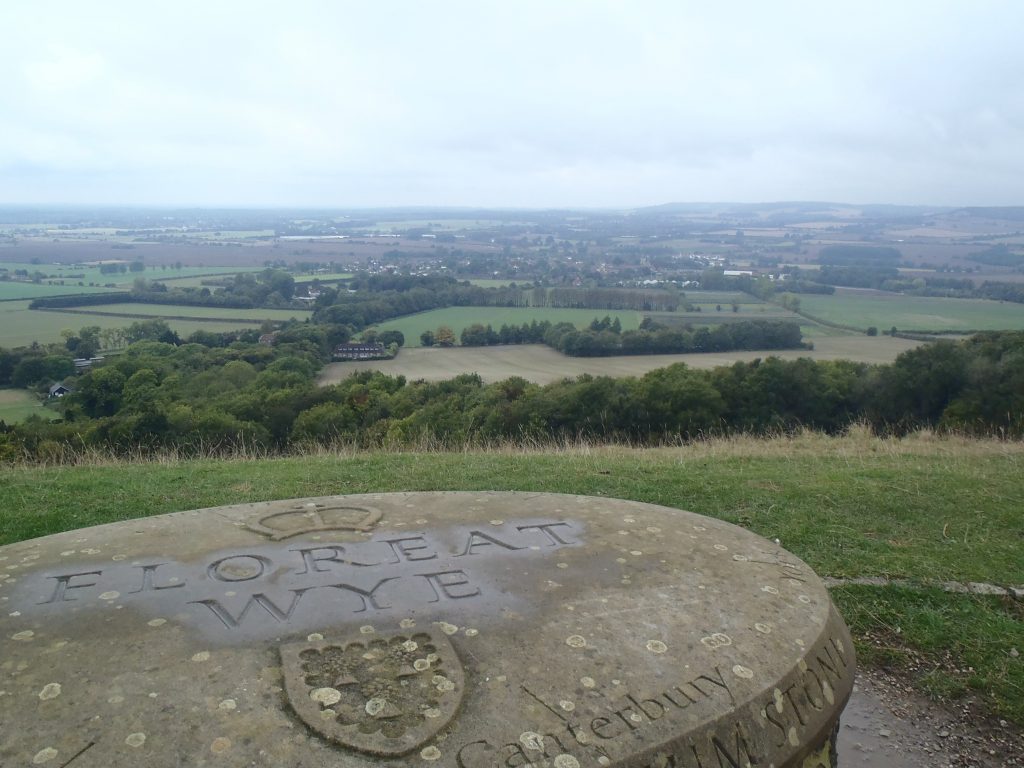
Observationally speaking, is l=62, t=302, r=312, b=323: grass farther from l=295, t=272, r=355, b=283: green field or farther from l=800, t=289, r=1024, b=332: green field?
l=800, t=289, r=1024, b=332: green field

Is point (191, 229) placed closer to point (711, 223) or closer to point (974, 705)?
point (711, 223)

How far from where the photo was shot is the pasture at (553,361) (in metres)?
28.7

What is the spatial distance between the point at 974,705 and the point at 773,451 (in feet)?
25.2

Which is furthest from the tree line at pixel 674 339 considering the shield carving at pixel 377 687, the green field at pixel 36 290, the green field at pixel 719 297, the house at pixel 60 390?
the green field at pixel 36 290

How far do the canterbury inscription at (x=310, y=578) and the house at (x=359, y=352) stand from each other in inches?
1188

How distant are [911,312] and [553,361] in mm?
20596

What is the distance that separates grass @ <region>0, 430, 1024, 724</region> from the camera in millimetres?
6195

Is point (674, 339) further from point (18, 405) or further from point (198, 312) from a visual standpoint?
point (198, 312)

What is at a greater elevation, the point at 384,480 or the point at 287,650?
the point at 287,650

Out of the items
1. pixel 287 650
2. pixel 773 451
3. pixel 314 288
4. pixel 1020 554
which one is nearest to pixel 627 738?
pixel 287 650

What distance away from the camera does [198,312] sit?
48.4 meters

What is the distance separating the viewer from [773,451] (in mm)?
12836

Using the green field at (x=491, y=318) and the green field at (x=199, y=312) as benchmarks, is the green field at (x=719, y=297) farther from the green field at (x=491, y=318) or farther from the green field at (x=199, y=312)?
the green field at (x=199, y=312)

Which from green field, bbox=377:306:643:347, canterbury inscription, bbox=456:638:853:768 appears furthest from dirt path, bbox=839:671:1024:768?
green field, bbox=377:306:643:347
